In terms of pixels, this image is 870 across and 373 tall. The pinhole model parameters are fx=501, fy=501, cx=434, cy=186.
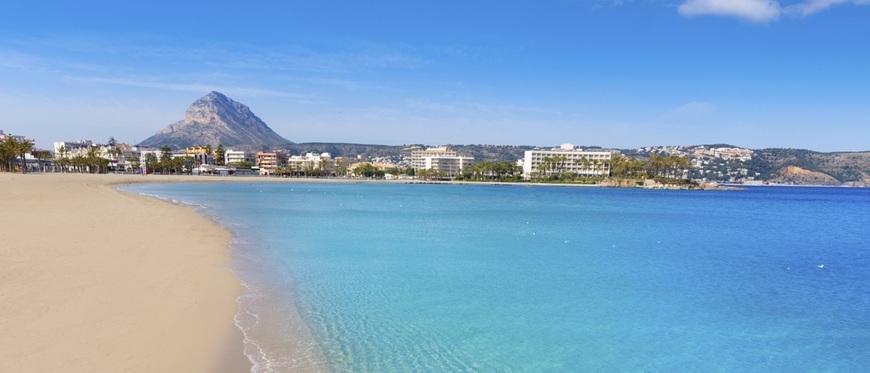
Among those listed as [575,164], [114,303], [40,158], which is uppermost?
[40,158]

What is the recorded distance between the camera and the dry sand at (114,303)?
692cm

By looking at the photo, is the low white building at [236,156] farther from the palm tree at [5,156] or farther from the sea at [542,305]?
the sea at [542,305]

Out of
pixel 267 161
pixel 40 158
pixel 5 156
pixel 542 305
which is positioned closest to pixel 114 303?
pixel 542 305

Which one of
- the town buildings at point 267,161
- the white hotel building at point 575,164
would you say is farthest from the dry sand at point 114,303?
the town buildings at point 267,161

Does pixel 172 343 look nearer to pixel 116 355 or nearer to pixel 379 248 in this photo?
pixel 116 355

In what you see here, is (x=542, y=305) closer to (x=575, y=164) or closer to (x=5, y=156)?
(x=5, y=156)

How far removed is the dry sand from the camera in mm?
6918

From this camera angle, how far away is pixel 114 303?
9.34 metres

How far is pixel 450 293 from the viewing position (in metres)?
12.5

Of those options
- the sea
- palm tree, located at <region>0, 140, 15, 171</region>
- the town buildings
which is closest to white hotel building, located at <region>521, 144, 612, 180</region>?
the town buildings

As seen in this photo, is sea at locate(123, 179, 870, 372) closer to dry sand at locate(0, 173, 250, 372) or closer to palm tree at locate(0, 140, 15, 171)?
dry sand at locate(0, 173, 250, 372)

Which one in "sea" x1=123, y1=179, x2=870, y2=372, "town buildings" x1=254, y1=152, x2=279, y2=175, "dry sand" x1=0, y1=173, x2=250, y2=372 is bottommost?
"sea" x1=123, y1=179, x2=870, y2=372

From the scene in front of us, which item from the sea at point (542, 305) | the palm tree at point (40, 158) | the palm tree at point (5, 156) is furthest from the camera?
the palm tree at point (40, 158)

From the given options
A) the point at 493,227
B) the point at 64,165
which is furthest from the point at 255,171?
the point at 493,227
